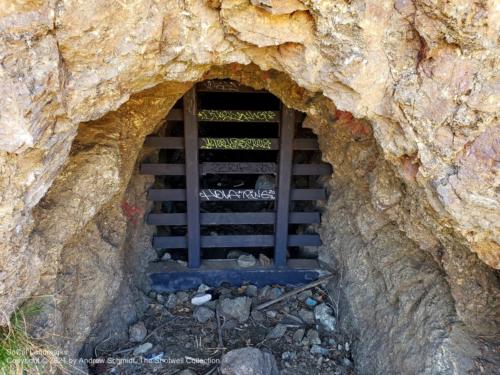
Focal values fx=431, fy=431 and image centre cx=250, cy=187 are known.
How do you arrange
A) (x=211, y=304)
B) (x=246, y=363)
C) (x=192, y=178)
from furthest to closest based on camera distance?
(x=211, y=304) < (x=192, y=178) < (x=246, y=363)

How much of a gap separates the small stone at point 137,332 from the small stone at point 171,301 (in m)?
0.31

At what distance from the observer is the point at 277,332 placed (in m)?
2.79

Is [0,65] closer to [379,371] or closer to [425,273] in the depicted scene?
[425,273]

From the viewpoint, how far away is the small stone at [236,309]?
115 inches

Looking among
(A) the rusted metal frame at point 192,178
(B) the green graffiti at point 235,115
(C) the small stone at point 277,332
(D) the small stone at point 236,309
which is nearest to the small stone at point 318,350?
(C) the small stone at point 277,332

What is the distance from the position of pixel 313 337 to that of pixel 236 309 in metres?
0.54

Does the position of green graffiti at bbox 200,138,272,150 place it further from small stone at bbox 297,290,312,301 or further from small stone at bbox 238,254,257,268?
small stone at bbox 297,290,312,301

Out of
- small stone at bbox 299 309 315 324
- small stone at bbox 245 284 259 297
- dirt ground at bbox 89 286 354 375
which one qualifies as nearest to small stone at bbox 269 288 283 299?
dirt ground at bbox 89 286 354 375

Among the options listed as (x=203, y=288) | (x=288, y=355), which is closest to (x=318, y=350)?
(x=288, y=355)

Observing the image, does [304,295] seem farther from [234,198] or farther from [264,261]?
[234,198]

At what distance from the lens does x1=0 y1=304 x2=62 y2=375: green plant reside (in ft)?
5.35

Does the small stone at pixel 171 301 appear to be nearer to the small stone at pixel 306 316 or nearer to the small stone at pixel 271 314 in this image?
the small stone at pixel 271 314

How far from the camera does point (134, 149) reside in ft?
8.36

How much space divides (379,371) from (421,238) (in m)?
0.82
